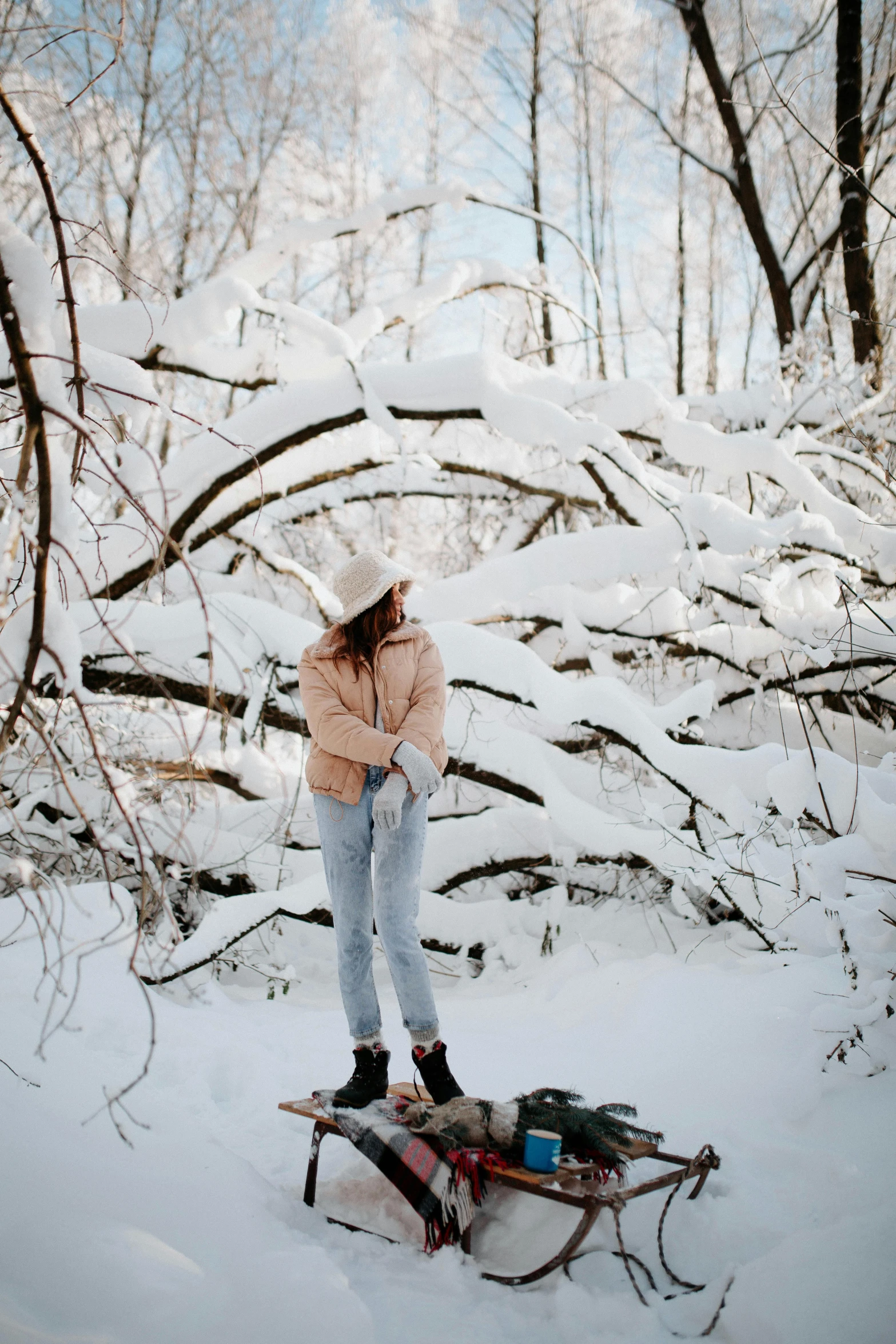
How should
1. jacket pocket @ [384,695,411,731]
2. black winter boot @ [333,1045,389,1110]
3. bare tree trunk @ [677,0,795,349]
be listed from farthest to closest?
bare tree trunk @ [677,0,795,349], jacket pocket @ [384,695,411,731], black winter boot @ [333,1045,389,1110]

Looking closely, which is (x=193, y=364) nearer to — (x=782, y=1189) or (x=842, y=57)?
(x=782, y=1189)

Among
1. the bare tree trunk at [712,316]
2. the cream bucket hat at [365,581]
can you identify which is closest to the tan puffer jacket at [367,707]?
the cream bucket hat at [365,581]

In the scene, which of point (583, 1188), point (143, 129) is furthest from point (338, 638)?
point (143, 129)

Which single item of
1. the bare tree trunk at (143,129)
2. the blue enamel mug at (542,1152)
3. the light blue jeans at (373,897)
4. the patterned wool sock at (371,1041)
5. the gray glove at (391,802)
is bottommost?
the blue enamel mug at (542,1152)

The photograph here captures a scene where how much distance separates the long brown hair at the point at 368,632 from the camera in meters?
2.39

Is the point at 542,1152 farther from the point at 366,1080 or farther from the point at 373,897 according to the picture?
the point at 373,897

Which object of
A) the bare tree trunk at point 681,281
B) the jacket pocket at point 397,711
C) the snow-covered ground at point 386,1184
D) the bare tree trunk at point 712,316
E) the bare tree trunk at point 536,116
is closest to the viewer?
the snow-covered ground at point 386,1184

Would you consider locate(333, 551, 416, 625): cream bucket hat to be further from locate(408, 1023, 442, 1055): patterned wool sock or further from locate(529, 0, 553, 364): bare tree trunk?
locate(529, 0, 553, 364): bare tree trunk

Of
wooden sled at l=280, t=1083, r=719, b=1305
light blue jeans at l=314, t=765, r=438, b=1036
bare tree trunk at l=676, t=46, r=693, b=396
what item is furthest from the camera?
bare tree trunk at l=676, t=46, r=693, b=396

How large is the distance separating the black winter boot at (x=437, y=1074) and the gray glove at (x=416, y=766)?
68 centimetres

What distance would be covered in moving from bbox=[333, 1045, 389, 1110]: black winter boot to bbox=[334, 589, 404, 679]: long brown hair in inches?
41.4

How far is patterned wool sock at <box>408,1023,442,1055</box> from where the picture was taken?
215cm

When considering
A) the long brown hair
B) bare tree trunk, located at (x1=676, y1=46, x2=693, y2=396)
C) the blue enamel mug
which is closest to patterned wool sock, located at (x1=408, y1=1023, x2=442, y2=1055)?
the blue enamel mug

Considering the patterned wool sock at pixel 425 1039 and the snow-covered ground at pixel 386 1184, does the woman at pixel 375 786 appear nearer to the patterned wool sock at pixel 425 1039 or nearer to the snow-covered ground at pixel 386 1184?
the patterned wool sock at pixel 425 1039
